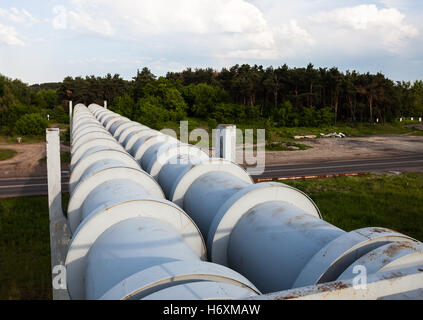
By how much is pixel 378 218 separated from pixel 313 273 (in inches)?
558

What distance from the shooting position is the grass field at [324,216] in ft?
34.0

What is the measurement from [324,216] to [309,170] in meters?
12.2

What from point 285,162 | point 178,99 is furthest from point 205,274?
point 178,99

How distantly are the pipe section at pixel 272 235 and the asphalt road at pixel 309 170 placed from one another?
1679cm

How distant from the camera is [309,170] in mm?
27250

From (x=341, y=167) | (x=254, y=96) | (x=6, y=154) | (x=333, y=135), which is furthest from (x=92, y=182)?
(x=254, y=96)

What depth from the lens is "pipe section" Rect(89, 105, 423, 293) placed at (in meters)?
2.78

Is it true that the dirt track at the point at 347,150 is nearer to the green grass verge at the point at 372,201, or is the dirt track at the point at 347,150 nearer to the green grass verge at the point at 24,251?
the green grass verge at the point at 372,201

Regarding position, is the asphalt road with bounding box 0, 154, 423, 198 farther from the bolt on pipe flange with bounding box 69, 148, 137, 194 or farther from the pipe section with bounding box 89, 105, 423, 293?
the pipe section with bounding box 89, 105, 423, 293

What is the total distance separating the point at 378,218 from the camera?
15242 millimetres

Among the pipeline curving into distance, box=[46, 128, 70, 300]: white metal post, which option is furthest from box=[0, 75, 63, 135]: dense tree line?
the pipeline curving into distance

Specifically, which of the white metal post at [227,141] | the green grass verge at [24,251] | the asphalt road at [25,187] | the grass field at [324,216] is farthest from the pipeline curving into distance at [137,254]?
the asphalt road at [25,187]

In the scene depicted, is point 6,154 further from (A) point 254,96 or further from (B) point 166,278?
(A) point 254,96

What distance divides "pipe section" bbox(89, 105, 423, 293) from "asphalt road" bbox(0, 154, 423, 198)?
55.1 ft
